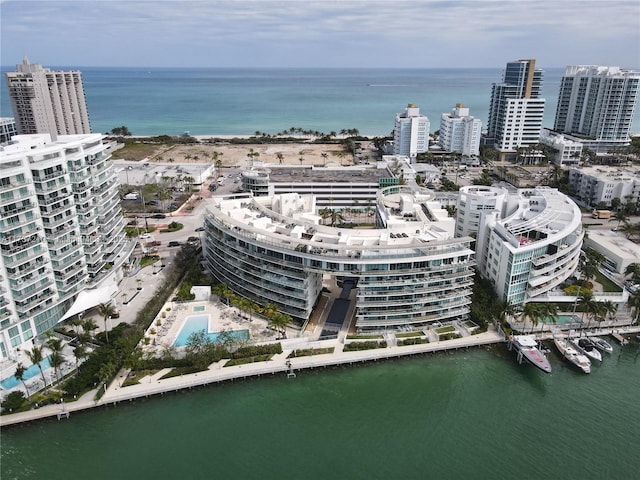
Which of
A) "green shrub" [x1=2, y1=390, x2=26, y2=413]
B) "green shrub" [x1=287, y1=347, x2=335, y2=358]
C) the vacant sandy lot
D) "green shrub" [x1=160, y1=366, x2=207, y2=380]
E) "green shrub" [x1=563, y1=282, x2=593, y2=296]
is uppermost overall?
the vacant sandy lot

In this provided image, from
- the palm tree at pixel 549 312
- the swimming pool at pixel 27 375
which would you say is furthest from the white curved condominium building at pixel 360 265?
the swimming pool at pixel 27 375

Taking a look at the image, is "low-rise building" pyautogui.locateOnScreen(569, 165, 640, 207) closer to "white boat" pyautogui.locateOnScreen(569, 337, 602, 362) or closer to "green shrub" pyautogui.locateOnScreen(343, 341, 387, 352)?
"white boat" pyautogui.locateOnScreen(569, 337, 602, 362)

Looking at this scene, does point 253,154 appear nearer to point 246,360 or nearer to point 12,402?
point 246,360

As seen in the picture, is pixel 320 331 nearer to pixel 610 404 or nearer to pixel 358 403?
pixel 358 403

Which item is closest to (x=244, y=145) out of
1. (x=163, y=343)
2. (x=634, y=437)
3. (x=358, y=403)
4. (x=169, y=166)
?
(x=169, y=166)

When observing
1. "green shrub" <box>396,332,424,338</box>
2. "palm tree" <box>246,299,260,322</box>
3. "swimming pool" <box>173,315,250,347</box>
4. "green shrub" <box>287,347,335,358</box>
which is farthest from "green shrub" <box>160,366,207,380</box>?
"green shrub" <box>396,332,424,338</box>

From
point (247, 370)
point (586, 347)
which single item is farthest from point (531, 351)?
point (247, 370)
